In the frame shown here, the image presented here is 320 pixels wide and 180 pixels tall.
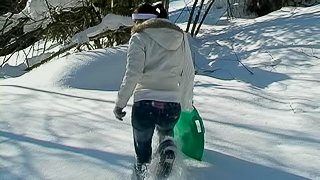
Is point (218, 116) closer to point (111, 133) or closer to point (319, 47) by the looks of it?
point (111, 133)

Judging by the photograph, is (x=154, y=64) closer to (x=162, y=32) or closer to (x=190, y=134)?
(x=162, y=32)

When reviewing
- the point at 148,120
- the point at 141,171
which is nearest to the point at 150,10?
the point at 148,120

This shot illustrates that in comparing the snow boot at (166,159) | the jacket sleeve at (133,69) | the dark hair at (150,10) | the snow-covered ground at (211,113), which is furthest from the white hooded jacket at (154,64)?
the snow-covered ground at (211,113)

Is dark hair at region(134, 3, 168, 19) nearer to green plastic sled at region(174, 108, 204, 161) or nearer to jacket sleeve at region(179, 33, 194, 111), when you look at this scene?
jacket sleeve at region(179, 33, 194, 111)

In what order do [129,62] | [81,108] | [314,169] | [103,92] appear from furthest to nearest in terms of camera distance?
[103,92]
[81,108]
[314,169]
[129,62]

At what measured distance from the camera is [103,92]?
6645 millimetres

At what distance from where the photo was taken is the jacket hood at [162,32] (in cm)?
360

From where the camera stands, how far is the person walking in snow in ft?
11.7

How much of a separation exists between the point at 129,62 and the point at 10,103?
3.06 m

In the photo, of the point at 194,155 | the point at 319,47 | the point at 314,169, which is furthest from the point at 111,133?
the point at 319,47

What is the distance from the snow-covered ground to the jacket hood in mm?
912

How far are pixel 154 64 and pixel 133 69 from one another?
0.18 m

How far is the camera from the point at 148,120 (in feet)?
12.0

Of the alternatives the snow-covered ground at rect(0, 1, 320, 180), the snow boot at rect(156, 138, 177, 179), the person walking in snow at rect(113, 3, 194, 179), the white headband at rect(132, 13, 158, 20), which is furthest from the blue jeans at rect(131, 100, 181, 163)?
the white headband at rect(132, 13, 158, 20)
